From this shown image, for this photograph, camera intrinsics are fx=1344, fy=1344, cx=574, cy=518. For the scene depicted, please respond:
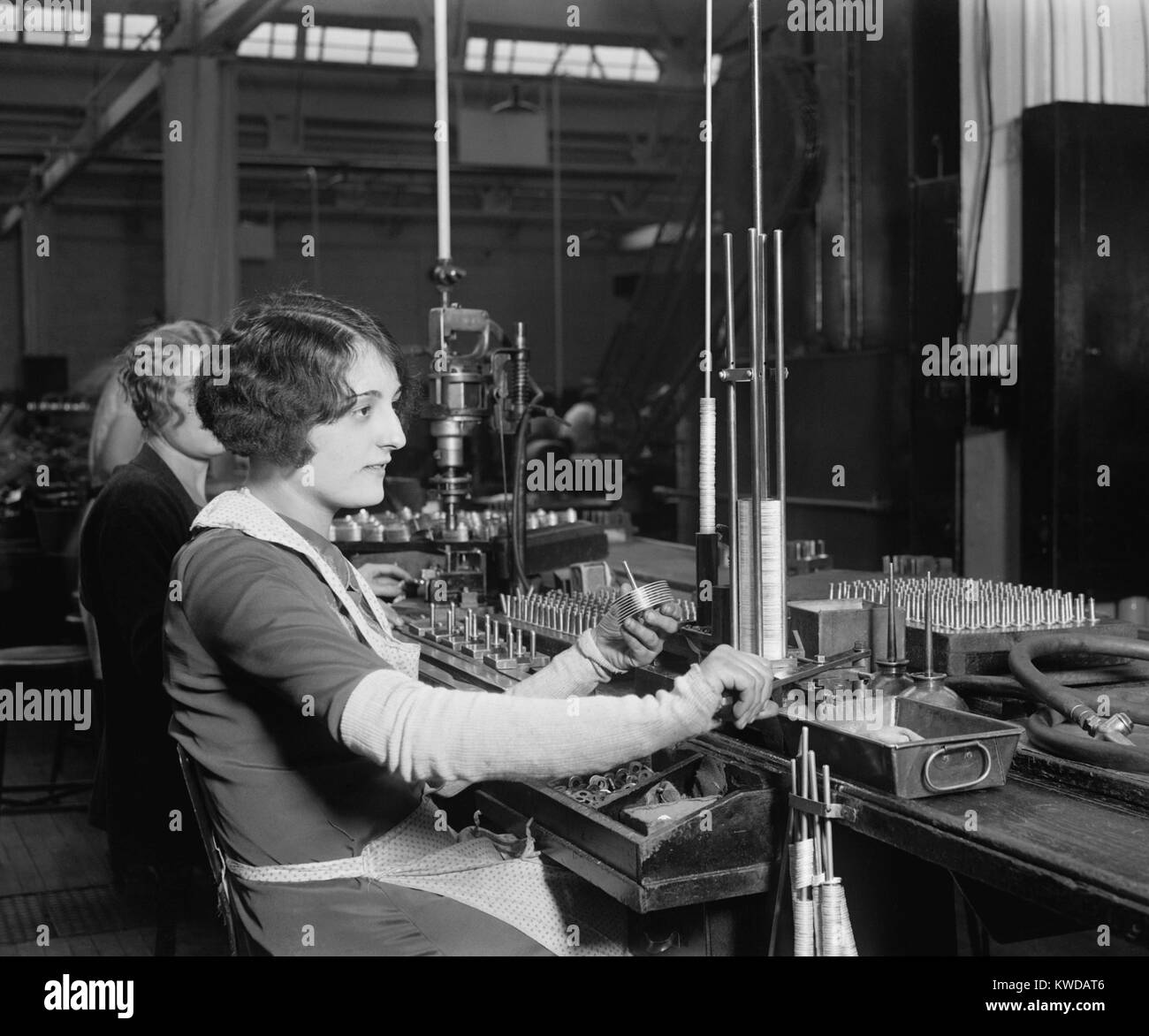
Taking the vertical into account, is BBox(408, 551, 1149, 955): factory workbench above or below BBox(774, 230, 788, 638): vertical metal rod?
below

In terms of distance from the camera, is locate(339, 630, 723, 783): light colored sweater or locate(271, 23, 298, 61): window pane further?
locate(271, 23, 298, 61): window pane

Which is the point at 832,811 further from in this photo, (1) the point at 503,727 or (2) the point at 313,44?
(2) the point at 313,44

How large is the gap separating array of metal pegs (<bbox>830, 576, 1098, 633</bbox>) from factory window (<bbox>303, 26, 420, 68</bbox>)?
29.5 feet

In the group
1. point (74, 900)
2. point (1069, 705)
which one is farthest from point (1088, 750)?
point (74, 900)

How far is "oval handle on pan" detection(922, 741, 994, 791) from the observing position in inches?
58.0

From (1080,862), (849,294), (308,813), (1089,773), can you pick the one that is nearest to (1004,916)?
(1089,773)

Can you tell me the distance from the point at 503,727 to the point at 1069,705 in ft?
2.34

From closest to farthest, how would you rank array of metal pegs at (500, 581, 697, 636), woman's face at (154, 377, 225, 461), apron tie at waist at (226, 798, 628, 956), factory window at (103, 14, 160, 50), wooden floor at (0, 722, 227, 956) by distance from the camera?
apron tie at waist at (226, 798, 628, 956) < array of metal pegs at (500, 581, 697, 636) < woman's face at (154, 377, 225, 461) < wooden floor at (0, 722, 227, 956) < factory window at (103, 14, 160, 50)

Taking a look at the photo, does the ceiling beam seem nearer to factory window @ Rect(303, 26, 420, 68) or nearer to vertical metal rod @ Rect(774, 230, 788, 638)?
factory window @ Rect(303, 26, 420, 68)

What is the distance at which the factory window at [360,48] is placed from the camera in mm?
10320

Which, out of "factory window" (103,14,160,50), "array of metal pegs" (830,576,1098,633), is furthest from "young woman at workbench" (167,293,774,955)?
"factory window" (103,14,160,50)

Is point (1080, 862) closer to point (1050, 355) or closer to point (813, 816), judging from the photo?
point (813, 816)

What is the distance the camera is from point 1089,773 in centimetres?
151
